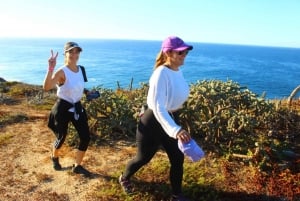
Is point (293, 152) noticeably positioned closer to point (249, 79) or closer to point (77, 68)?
point (77, 68)

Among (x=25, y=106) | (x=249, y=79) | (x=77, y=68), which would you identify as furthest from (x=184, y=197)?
(x=249, y=79)

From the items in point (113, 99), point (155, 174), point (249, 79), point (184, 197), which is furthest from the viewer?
point (249, 79)

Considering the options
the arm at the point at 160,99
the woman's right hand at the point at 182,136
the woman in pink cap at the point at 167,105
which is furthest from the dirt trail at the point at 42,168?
the woman's right hand at the point at 182,136

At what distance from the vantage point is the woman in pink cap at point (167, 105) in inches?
191

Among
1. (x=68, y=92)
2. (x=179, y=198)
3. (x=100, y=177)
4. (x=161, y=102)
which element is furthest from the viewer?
(x=100, y=177)

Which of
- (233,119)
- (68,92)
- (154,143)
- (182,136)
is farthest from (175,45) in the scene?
(233,119)

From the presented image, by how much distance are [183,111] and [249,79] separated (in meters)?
73.7

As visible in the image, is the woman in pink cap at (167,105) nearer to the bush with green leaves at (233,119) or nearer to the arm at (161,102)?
the arm at (161,102)

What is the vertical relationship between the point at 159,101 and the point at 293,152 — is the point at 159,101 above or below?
above

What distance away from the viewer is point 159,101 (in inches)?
A: 193

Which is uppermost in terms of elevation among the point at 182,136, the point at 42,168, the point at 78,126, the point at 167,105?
the point at 167,105

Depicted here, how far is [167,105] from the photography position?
16.9 feet

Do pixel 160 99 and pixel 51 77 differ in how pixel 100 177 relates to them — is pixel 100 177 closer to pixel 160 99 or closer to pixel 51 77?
pixel 51 77

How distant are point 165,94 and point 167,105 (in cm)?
22
